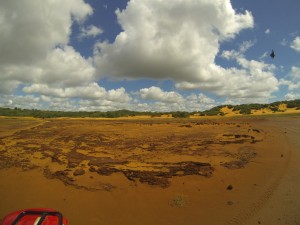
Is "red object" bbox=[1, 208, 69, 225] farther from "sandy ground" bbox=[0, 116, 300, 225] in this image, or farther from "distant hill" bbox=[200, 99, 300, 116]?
"distant hill" bbox=[200, 99, 300, 116]

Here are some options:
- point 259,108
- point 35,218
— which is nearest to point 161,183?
point 35,218

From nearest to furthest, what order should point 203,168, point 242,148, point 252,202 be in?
point 252,202
point 203,168
point 242,148

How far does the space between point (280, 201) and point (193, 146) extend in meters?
6.74

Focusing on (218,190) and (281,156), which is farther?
(281,156)

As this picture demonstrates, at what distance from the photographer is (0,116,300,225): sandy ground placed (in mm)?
6785

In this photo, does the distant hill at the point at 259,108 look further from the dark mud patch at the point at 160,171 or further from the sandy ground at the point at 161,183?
the dark mud patch at the point at 160,171

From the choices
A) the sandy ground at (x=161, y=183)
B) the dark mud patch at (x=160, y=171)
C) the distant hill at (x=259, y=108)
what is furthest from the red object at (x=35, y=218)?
the distant hill at (x=259, y=108)

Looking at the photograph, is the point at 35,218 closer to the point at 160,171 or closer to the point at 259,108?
the point at 160,171

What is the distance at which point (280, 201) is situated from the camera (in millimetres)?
7031

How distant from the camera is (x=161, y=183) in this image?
28.0 feet

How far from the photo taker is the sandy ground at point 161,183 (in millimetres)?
6785

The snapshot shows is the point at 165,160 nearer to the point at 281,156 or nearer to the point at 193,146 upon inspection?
the point at 193,146

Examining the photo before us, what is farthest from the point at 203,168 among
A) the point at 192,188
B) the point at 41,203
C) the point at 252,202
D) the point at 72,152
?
the point at 72,152

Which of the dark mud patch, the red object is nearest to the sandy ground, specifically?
the dark mud patch
